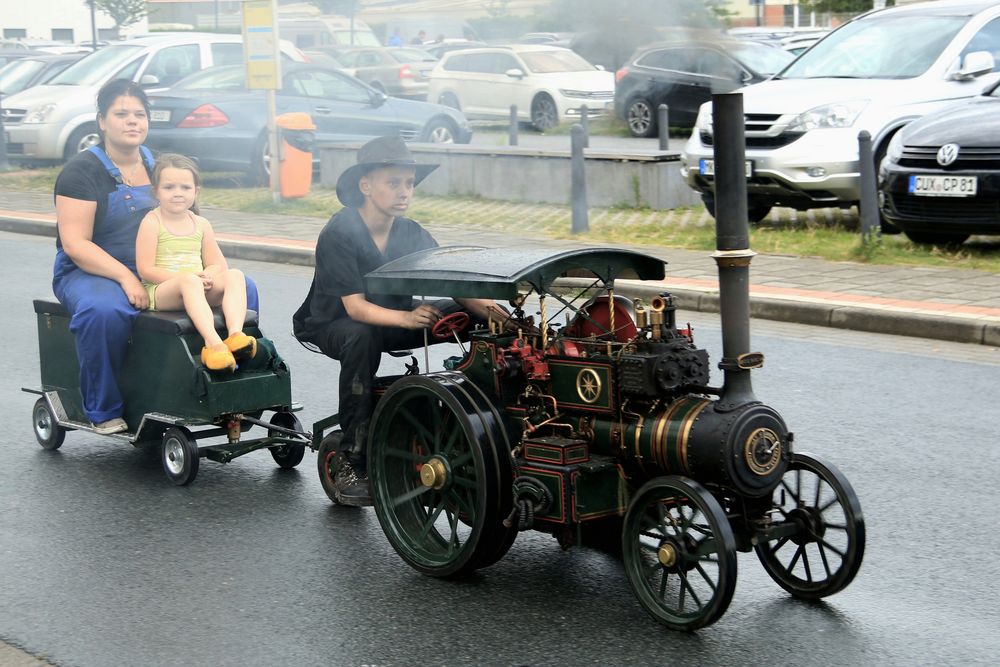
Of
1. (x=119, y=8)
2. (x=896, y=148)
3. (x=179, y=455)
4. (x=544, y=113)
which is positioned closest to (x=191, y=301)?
(x=179, y=455)

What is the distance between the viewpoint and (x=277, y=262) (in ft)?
Answer: 43.3

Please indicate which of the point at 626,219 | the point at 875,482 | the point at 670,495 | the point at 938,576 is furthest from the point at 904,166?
the point at 670,495

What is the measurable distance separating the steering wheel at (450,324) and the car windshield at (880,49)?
789 cm

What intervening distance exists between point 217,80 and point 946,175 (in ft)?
35.6

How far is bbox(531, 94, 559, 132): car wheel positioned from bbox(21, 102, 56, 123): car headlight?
6.69 metres

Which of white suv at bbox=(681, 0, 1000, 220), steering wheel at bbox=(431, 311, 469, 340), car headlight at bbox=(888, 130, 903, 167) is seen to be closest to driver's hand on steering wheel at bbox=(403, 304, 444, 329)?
steering wheel at bbox=(431, 311, 469, 340)

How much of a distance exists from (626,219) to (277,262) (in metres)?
3.41

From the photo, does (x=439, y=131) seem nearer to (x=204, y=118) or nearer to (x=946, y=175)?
(x=204, y=118)

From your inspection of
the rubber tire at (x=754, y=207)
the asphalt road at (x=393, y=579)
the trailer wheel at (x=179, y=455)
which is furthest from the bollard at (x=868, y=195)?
the trailer wheel at (x=179, y=455)

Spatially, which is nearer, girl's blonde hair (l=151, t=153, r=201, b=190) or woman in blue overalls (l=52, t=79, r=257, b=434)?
woman in blue overalls (l=52, t=79, r=257, b=434)

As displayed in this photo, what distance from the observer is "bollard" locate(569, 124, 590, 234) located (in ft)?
42.6

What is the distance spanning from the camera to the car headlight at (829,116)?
12219 millimetres

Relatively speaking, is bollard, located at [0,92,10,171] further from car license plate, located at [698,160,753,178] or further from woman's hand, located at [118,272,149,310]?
woman's hand, located at [118,272,149,310]

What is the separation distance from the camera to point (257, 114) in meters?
18.1
